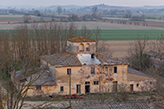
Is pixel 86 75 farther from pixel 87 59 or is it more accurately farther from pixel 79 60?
pixel 87 59

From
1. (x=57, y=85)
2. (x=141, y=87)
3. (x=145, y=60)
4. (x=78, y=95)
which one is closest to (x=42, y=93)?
(x=57, y=85)

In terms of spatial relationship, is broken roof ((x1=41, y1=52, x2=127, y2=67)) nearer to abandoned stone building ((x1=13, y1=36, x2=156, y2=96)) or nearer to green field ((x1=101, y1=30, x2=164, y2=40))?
abandoned stone building ((x1=13, y1=36, x2=156, y2=96))

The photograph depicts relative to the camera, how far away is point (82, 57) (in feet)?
103

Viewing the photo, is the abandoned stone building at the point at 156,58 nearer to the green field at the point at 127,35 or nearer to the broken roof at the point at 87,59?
the broken roof at the point at 87,59

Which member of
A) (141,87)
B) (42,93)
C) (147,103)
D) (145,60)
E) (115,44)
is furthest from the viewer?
(115,44)

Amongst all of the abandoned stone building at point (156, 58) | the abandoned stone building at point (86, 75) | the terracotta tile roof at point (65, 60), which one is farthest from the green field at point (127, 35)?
the abandoned stone building at point (86, 75)

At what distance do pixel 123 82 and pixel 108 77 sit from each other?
6.24ft

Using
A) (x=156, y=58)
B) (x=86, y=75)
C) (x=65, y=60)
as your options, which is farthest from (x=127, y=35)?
(x=65, y=60)

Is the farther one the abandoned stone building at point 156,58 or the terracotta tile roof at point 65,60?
the abandoned stone building at point 156,58

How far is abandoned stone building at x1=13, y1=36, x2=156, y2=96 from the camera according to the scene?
29594 mm

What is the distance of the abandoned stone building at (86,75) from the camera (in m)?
29.6

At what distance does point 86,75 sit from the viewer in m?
30.3

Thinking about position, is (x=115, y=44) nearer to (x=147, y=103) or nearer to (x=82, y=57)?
(x=82, y=57)

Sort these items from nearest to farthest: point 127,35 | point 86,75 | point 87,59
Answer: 1. point 86,75
2. point 87,59
3. point 127,35
